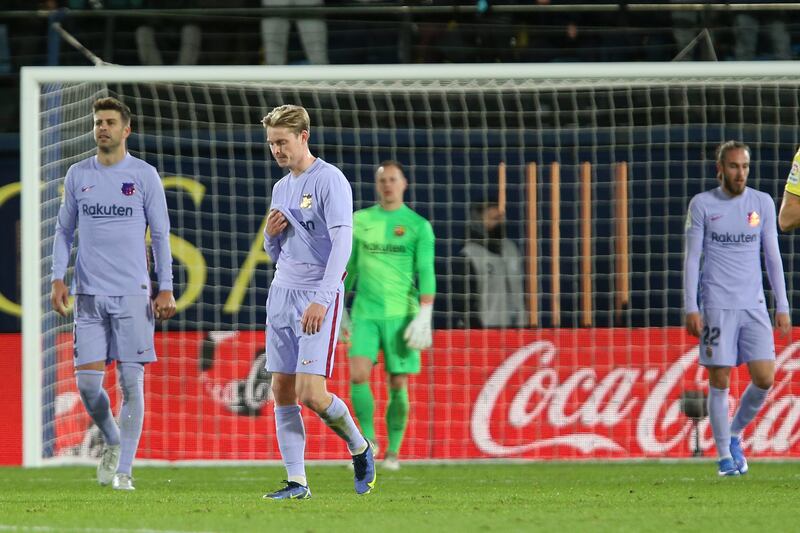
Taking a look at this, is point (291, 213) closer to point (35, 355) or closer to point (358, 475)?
point (358, 475)

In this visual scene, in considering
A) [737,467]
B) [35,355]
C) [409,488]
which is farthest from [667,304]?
[35,355]

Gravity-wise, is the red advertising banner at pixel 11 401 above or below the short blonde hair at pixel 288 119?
below

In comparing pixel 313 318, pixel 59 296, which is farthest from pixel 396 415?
pixel 313 318

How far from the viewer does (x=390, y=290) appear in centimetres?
887

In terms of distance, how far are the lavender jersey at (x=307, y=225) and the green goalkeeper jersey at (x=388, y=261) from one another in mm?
2665

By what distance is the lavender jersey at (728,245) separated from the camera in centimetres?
822

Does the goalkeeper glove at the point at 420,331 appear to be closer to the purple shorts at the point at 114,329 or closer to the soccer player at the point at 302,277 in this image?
the purple shorts at the point at 114,329

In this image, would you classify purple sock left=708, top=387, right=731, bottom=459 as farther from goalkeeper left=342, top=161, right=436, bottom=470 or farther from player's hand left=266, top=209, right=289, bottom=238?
player's hand left=266, top=209, right=289, bottom=238

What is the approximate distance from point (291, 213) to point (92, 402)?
1895mm

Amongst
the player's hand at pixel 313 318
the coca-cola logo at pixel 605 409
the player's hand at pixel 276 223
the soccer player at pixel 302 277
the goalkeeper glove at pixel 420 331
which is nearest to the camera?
the player's hand at pixel 313 318

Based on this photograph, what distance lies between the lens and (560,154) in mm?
11023

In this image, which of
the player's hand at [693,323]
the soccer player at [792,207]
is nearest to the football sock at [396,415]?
the player's hand at [693,323]

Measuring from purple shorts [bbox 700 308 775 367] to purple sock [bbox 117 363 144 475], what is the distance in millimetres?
3221

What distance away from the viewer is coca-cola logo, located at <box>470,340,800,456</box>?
10.1 metres
